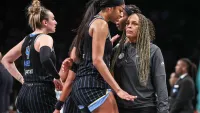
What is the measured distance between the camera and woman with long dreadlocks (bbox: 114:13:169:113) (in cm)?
356

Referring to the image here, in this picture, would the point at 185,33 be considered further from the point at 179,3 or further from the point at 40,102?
the point at 40,102

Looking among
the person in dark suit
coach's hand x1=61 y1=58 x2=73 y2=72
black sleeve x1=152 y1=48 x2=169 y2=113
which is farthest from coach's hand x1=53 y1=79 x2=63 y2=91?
the person in dark suit

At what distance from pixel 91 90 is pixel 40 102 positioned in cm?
95

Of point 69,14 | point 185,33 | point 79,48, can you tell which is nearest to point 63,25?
point 69,14

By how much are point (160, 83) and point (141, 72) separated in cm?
17

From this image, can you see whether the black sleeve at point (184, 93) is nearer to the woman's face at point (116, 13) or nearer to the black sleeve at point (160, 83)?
the black sleeve at point (160, 83)

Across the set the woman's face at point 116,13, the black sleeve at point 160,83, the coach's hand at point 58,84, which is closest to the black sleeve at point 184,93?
the coach's hand at point 58,84

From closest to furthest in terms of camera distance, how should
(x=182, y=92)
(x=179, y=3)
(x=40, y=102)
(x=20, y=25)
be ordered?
(x=40, y=102)
(x=182, y=92)
(x=20, y=25)
(x=179, y=3)

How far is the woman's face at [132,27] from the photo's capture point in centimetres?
364

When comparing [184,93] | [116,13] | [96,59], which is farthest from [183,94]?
[96,59]

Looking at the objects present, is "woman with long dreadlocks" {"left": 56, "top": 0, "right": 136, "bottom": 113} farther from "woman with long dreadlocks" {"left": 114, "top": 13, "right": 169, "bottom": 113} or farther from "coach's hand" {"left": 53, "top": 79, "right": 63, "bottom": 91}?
"coach's hand" {"left": 53, "top": 79, "right": 63, "bottom": 91}

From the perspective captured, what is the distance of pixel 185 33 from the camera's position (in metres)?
11.1

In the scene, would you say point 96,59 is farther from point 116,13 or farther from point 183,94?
point 183,94

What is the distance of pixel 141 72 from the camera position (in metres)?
3.55
